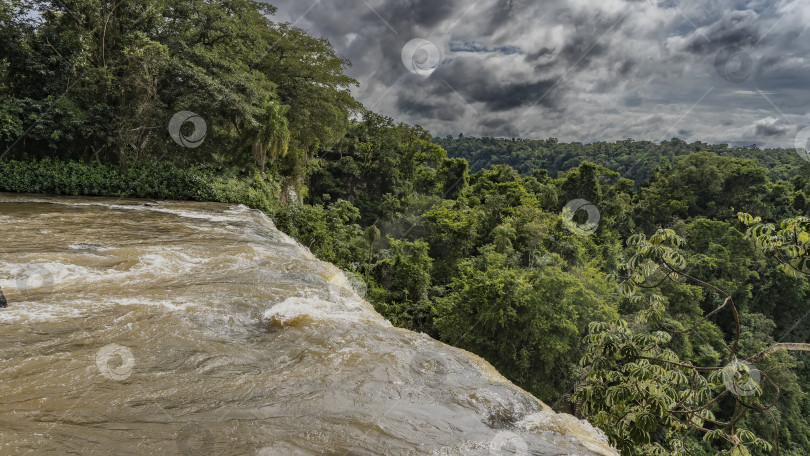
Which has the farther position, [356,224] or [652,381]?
[356,224]

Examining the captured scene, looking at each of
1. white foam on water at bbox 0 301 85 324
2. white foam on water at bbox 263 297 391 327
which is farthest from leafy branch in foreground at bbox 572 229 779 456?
white foam on water at bbox 0 301 85 324

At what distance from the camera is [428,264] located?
2044 cm

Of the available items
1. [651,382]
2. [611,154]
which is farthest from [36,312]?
[611,154]

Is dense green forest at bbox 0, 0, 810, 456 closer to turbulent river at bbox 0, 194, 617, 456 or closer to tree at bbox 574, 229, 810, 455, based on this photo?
tree at bbox 574, 229, 810, 455

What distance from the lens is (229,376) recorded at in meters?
2.29

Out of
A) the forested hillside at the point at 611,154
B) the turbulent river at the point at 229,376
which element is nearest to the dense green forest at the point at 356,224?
the turbulent river at the point at 229,376

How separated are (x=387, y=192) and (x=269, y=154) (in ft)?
56.9

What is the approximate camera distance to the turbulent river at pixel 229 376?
1775mm

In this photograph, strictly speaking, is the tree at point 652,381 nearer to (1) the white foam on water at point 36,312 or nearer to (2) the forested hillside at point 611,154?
(1) the white foam on water at point 36,312

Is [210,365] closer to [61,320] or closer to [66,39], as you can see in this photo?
[61,320]

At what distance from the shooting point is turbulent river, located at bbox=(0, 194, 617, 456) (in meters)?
1.78

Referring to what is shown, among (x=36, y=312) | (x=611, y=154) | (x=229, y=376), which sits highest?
(x=611, y=154)

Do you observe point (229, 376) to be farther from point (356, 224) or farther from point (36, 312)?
point (356, 224)

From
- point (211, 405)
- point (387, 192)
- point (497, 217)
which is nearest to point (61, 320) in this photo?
point (211, 405)
